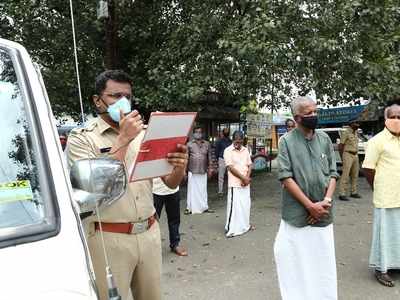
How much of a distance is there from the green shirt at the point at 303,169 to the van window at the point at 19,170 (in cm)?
243

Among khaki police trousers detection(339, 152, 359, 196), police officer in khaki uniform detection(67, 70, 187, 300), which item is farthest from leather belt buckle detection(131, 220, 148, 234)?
khaki police trousers detection(339, 152, 359, 196)

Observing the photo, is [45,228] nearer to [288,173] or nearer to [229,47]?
[288,173]

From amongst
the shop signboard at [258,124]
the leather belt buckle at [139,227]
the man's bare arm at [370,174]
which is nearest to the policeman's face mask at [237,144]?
the man's bare arm at [370,174]

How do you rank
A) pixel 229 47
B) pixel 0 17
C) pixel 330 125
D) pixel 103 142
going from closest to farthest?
1. pixel 103 142
2. pixel 229 47
3. pixel 0 17
4. pixel 330 125

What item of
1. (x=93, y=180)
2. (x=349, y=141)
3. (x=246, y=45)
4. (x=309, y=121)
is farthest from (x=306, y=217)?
(x=349, y=141)

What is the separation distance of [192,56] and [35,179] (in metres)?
8.12

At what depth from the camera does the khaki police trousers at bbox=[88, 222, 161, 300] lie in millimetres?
2484

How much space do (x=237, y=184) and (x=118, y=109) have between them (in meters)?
5.34

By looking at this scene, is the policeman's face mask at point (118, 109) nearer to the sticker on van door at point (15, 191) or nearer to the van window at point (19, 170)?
the van window at point (19, 170)

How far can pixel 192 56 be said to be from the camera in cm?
962

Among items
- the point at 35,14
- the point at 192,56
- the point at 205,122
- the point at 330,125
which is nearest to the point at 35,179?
the point at 192,56

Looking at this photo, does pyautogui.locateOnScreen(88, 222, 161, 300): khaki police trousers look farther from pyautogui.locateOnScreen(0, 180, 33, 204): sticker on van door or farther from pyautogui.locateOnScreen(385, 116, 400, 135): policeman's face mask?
pyautogui.locateOnScreen(385, 116, 400, 135): policeman's face mask

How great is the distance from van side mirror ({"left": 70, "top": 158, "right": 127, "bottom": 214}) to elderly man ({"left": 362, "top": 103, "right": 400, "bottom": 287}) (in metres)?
3.67

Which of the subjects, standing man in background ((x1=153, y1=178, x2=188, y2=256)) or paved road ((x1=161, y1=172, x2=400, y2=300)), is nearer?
paved road ((x1=161, y1=172, x2=400, y2=300))
